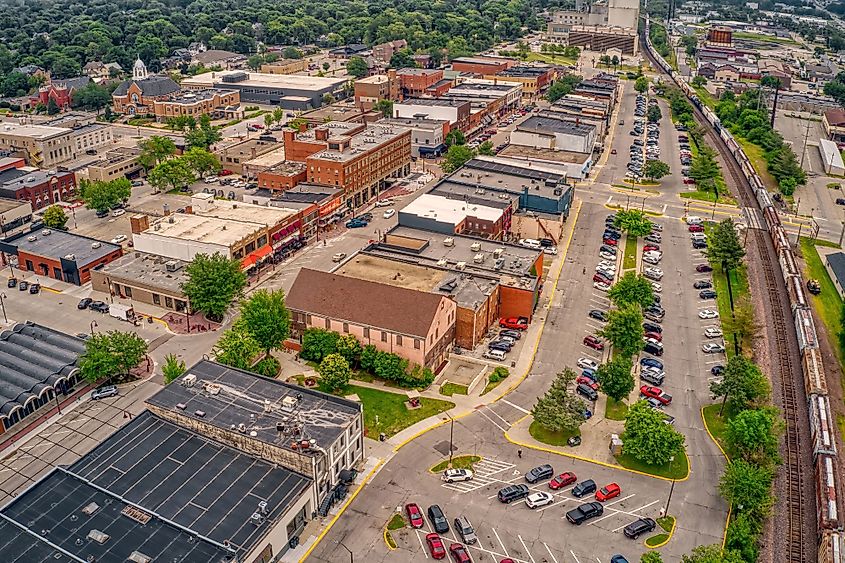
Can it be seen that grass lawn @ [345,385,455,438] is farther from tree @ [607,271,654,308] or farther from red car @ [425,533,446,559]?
tree @ [607,271,654,308]

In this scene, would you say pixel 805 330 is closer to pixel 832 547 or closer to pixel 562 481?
pixel 832 547

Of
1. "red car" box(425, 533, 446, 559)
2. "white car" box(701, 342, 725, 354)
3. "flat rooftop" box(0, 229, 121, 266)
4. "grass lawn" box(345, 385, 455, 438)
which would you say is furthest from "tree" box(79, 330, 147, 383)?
"white car" box(701, 342, 725, 354)

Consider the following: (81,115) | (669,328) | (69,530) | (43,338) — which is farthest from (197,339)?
(81,115)

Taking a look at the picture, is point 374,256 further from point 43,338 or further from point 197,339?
point 43,338

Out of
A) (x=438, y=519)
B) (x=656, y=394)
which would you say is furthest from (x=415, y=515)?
(x=656, y=394)

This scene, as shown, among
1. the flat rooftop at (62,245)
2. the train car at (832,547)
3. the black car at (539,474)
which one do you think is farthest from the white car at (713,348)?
the flat rooftop at (62,245)

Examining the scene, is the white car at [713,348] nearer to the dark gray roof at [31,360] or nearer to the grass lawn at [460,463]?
the grass lawn at [460,463]
